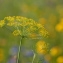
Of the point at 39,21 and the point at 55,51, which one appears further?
the point at 39,21

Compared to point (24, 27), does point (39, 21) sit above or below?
above

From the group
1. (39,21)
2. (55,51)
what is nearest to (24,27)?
(55,51)

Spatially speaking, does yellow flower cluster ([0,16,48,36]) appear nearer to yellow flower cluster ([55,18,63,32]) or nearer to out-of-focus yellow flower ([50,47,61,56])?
out-of-focus yellow flower ([50,47,61,56])

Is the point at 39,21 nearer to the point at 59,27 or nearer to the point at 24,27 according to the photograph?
the point at 59,27

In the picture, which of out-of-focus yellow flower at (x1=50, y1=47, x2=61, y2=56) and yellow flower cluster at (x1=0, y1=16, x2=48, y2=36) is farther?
out-of-focus yellow flower at (x1=50, y1=47, x2=61, y2=56)

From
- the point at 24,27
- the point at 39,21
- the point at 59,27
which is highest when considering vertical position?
the point at 39,21

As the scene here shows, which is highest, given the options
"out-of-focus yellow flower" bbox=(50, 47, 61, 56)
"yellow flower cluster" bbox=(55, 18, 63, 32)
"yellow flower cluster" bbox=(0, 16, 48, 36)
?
"yellow flower cluster" bbox=(55, 18, 63, 32)

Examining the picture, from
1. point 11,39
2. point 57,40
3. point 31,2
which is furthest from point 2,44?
point 31,2

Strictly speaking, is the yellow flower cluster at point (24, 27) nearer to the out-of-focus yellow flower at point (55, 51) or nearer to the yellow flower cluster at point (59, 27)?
the out-of-focus yellow flower at point (55, 51)

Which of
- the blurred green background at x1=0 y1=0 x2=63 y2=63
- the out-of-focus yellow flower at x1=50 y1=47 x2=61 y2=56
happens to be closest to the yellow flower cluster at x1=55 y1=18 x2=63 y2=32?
the blurred green background at x1=0 y1=0 x2=63 y2=63
